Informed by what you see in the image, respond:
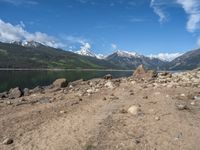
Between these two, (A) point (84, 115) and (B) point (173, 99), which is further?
(B) point (173, 99)

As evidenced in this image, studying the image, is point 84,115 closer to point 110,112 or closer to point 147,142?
point 110,112

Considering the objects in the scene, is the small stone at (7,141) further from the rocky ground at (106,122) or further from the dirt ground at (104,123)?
the dirt ground at (104,123)

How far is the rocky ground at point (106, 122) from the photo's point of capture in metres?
14.5

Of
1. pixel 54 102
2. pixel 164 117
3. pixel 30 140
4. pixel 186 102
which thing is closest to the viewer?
pixel 30 140

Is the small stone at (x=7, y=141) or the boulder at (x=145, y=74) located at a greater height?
the boulder at (x=145, y=74)

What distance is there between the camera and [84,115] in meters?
19.9

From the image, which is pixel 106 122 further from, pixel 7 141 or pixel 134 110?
pixel 7 141

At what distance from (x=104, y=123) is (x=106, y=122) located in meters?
0.22

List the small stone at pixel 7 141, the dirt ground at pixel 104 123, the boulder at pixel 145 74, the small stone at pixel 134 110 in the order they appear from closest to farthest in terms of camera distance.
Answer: the dirt ground at pixel 104 123
the small stone at pixel 7 141
the small stone at pixel 134 110
the boulder at pixel 145 74

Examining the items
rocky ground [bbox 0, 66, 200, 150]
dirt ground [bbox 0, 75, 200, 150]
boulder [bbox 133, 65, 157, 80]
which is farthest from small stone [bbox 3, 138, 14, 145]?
boulder [bbox 133, 65, 157, 80]

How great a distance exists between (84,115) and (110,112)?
1.56 metres

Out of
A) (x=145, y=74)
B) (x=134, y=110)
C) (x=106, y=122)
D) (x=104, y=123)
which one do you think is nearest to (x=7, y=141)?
(x=104, y=123)

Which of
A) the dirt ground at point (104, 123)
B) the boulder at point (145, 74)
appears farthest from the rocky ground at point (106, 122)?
the boulder at point (145, 74)

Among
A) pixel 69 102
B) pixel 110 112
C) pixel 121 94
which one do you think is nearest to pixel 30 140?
pixel 110 112
